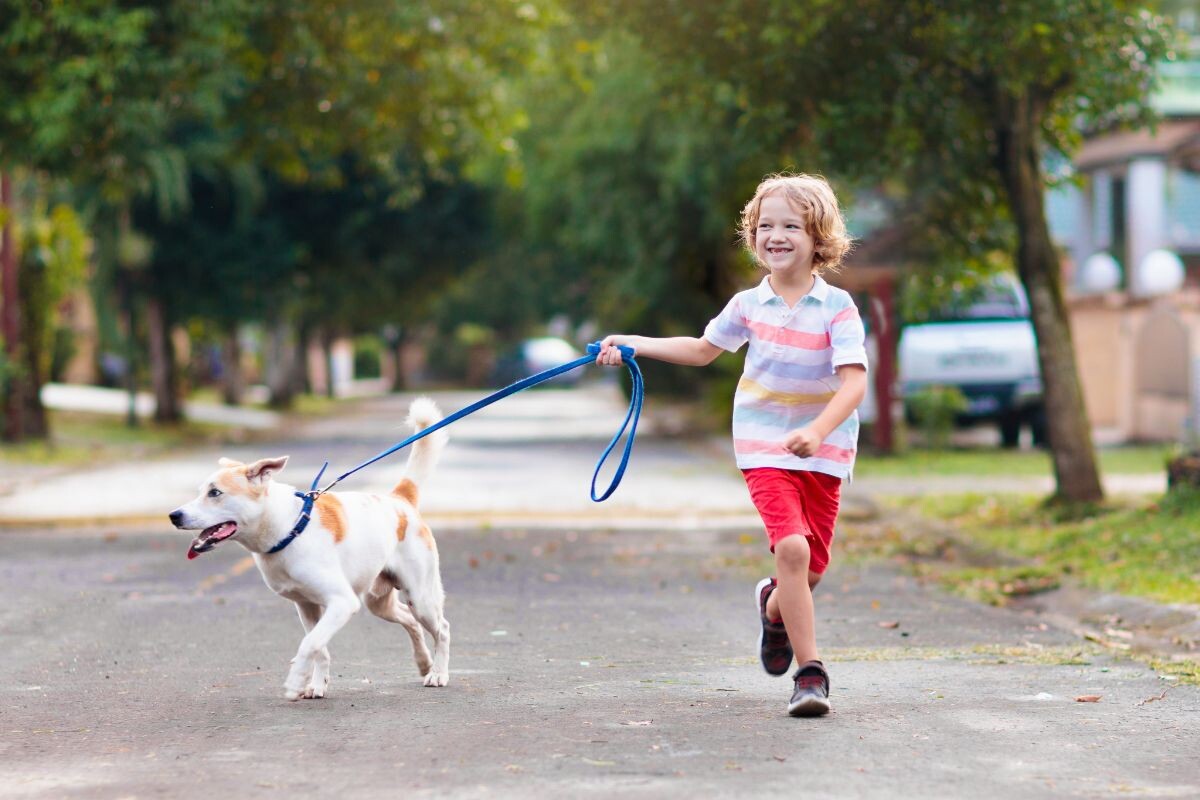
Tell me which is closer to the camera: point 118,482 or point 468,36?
point 468,36

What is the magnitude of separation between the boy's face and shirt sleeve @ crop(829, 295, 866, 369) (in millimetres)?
223

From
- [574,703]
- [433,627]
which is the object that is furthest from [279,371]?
[574,703]

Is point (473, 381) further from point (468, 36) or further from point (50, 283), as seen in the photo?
point (468, 36)

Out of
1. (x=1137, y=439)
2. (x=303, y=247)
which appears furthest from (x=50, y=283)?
(x=1137, y=439)

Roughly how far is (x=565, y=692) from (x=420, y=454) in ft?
4.30

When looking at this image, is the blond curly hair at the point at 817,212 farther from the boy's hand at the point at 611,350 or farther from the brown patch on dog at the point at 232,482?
the brown patch on dog at the point at 232,482

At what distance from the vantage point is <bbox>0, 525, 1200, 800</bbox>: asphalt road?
5.16 m

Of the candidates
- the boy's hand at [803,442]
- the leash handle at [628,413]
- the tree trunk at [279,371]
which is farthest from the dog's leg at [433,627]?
the tree trunk at [279,371]

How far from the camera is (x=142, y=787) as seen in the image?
5102mm

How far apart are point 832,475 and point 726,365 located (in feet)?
76.9

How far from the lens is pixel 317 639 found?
257 inches

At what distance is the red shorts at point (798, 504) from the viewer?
20.3 ft

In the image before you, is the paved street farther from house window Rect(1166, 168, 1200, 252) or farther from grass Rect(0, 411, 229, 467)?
house window Rect(1166, 168, 1200, 252)

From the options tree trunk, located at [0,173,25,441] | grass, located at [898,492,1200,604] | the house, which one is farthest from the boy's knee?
tree trunk, located at [0,173,25,441]
